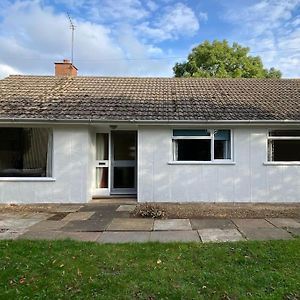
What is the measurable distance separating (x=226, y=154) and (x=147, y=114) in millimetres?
3184

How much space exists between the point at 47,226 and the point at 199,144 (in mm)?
6112

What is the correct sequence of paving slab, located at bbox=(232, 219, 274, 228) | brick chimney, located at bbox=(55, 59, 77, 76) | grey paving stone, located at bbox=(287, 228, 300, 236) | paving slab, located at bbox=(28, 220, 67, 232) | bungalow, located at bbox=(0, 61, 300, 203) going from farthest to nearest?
1. brick chimney, located at bbox=(55, 59, 77, 76)
2. bungalow, located at bbox=(0, 61, 300, 203)
3. paving slab, located at bbox=(232, 219, 274, 228)
4. paving slab, located at bbox=(28, 220, 67, 232)
5. grey paving stone, located at bbox=(287, 228, 300, 236)

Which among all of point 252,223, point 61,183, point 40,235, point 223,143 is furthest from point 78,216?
point 223,143

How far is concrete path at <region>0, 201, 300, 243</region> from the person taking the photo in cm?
720

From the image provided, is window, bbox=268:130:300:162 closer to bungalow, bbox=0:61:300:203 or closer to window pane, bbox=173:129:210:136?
bungalow, bbox=0:61:300:203

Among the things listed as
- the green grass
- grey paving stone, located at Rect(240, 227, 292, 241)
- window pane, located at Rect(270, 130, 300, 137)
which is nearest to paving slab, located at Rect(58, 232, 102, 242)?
the green grass

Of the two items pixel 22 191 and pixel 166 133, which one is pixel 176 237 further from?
pixel 22 191

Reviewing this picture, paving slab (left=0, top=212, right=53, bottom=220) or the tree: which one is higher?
the tree

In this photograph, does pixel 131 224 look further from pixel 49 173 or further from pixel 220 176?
pixel 49 173

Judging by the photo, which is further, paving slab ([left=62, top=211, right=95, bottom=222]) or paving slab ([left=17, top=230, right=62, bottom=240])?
paving slab ([left=62, top=211, right=95, bottom=222])

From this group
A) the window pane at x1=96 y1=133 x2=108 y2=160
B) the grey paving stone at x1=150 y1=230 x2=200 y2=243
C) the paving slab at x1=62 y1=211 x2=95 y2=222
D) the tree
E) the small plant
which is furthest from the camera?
the tree

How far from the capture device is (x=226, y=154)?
12086mm

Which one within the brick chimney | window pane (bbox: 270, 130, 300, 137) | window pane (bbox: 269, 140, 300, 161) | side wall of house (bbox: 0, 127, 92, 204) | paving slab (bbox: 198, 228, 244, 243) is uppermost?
the brick chimney

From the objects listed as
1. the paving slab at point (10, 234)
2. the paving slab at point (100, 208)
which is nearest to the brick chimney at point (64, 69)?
the paving slab at point (100, 208)
